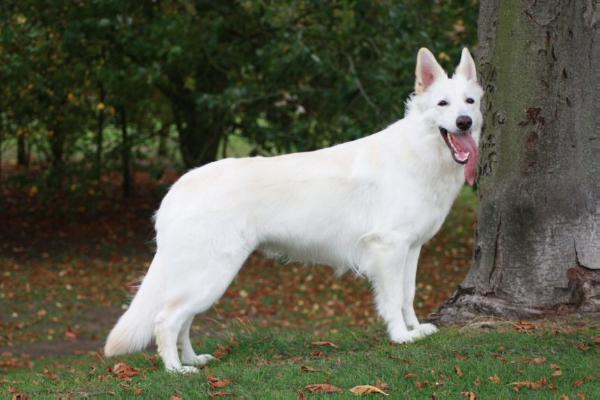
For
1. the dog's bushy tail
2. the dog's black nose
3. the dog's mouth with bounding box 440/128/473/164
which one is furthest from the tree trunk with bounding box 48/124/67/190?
the dog's black nose

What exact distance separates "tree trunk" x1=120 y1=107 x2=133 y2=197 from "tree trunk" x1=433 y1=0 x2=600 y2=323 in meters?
Result: 11.8

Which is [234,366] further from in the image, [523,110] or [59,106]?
[59,106]

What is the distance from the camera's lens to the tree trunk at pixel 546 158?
6676 millimetres

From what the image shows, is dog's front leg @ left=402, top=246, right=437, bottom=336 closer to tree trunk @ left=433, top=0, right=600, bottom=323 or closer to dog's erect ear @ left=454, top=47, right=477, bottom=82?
tree trunk @ left=433, top=0, right=600, bottom=323

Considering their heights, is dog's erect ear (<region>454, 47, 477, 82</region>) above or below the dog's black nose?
above

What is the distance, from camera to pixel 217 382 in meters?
5.71

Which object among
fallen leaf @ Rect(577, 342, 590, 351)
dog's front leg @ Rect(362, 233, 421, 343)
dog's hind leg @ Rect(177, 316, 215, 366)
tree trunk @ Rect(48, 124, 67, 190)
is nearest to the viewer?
fallen leaf @ Rect(577, 342, 590, 351)

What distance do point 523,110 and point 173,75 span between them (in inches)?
433

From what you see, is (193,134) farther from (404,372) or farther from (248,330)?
(404,372)

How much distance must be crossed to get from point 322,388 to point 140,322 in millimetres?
1447

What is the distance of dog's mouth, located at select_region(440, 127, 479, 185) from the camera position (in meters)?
6.36

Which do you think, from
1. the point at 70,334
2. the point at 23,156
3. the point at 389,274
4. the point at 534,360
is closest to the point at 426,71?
the point at 389,274

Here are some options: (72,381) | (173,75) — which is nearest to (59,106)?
(173,75)

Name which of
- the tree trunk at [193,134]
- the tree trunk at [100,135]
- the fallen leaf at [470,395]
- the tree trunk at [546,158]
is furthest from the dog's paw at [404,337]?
the tree trunk at [100,135]
